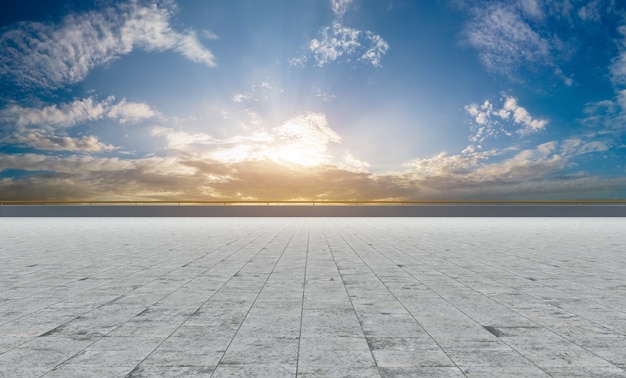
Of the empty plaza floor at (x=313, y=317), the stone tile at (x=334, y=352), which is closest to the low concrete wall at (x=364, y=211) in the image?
the empty plaza floor at (x=313, y=317)

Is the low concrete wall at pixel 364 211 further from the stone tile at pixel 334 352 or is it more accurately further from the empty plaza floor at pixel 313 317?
the stone tile at pixel 334 352

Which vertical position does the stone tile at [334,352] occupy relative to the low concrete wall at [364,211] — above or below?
below

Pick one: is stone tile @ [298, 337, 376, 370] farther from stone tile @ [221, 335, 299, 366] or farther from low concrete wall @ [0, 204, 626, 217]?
low concrete wall @ [0, 204, 626, 217]

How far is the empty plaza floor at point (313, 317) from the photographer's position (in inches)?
167

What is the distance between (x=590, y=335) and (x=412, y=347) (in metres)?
2.17

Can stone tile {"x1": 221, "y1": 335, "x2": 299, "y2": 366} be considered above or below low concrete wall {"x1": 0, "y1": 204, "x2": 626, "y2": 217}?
below

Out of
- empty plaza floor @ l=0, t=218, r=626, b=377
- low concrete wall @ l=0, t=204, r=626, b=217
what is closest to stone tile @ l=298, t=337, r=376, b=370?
empty plaza floor @ l=0, t=218, r=626, b=377

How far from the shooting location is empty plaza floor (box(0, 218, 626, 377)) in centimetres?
425

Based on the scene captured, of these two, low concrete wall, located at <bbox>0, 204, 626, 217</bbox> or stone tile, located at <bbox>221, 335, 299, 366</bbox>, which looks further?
low concrete wall, located at <bbox>0, 204, 626, 217</bbox>

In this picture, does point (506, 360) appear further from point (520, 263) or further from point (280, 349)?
point (520, 263)

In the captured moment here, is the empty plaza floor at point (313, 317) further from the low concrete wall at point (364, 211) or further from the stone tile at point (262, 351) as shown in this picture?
the low concrete wall at point (364, 211)

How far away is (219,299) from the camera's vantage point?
22.9 feet

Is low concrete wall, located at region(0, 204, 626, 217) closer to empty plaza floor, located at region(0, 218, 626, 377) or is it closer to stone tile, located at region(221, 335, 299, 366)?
empty plaza floor, located at region(0, 218, 626, 377)

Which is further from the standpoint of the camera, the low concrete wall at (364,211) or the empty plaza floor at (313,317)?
the low concrete wall at (364,211)
